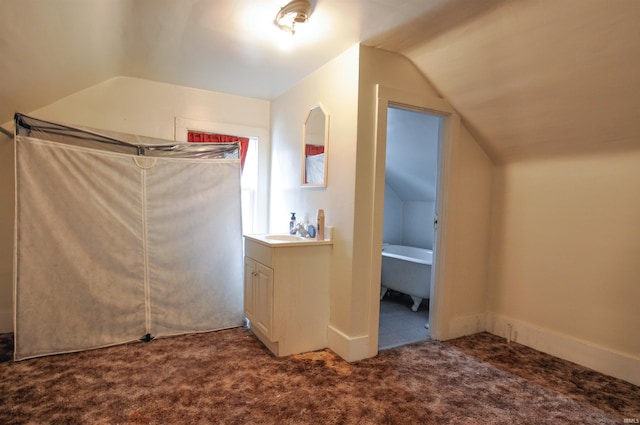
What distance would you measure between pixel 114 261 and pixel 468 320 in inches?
121

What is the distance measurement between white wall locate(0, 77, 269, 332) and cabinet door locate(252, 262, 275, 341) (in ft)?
5.84

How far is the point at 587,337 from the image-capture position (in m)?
2.41

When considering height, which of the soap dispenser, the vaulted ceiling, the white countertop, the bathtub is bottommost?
the bathtub

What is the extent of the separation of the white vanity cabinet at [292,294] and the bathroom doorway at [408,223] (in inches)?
→ 24.8

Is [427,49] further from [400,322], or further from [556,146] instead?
[400,322]

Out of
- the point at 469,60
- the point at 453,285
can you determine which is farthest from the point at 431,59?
the point at 453,285

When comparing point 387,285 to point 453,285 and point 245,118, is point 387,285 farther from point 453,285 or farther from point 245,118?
point 245,118

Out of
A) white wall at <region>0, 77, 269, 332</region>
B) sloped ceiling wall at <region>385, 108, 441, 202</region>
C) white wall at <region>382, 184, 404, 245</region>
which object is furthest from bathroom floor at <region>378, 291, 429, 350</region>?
white wall at <region>0, 77, 269, 332</region>

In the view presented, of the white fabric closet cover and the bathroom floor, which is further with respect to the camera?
the bathroom floor

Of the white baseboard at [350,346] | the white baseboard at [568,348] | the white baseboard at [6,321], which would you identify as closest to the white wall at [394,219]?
the white baseboard at [568,348]

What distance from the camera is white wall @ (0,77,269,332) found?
271cm

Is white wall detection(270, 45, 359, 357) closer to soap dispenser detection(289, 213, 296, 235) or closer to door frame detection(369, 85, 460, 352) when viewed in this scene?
soap dispenser detection(289, 213, 296, 235)

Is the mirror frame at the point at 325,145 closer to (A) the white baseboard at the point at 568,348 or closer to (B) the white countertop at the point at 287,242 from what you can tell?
(B) the white countertop at the point at 287,242

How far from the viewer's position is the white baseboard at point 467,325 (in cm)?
288
